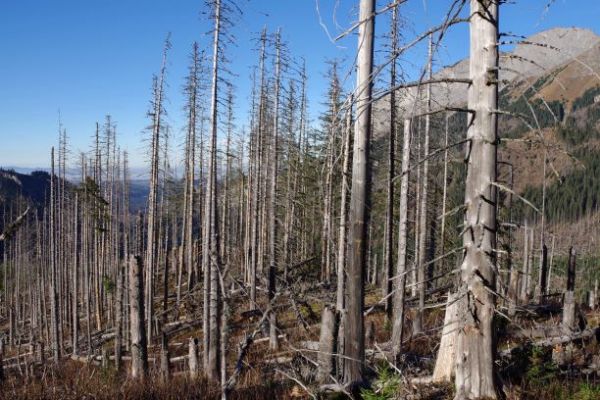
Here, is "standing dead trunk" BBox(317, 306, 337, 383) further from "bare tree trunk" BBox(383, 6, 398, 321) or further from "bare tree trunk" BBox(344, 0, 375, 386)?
"bare tree trunk" BBox(383, 6, 398, 321)

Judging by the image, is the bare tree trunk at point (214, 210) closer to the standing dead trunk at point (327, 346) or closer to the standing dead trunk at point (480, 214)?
the standing dead trunk at point (327, 346)

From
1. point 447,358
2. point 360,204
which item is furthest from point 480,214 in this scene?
point 360,204

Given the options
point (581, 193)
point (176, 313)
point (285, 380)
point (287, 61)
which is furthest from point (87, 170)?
point (581, 193)

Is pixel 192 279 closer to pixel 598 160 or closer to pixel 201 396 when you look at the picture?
pixel 201 396

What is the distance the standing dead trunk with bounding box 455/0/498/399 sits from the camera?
403 centimetres

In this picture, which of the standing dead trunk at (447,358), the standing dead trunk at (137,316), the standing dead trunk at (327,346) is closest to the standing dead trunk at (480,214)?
the standing dead trunk at (447,358)

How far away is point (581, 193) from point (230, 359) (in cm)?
13848

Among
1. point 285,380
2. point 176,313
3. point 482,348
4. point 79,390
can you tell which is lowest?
point 176,313

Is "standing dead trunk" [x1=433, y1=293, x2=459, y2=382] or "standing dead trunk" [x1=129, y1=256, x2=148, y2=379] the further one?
"standing dead trunk" [x1=129, y1=256, x2=148, y2=379]

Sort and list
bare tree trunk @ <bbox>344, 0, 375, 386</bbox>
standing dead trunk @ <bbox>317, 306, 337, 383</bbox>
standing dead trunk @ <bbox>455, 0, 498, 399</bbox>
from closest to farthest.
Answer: standing dead trunk @ <bbox>455, 0, 498, 399</bbox> → standing dead trunk @ <bbox>317, 306, 337, 383</bbox> → bare tree trunk @ <bbox>344, 0, 375, 386</bbox>

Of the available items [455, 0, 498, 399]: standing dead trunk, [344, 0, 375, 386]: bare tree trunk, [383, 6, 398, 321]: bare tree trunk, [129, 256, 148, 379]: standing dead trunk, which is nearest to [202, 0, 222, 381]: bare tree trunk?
[129, 256, 148, 379]: standing dead trunk

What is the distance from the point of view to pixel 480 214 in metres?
4.14

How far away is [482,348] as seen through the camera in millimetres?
4309

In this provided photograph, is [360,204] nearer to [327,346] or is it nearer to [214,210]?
[327,346]
